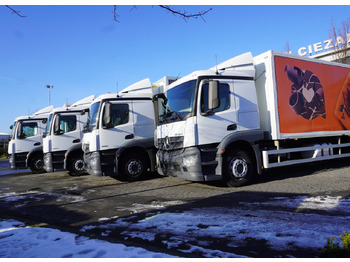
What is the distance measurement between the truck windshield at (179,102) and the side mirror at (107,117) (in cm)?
185

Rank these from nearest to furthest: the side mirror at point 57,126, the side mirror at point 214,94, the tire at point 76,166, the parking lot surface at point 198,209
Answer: the parking lot surface at point 198,209 < the side mirror at point 214,94 < the tire at point 76,166 < the side mirror at point 57,126

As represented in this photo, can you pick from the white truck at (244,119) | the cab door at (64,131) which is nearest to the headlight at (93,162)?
the white truck at (244,119)

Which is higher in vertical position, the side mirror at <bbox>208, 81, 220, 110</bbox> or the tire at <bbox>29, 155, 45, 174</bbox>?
the side mirror at <bbox>208, 81, 220, 110</bbox>

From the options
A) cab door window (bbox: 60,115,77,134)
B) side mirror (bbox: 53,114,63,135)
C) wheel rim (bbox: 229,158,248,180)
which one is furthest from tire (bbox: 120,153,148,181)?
side mirror (bbox: 53,114,63,135)

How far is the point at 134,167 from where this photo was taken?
29.3 feet

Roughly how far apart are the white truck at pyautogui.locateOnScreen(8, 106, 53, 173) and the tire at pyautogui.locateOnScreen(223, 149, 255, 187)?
10021 millimetres

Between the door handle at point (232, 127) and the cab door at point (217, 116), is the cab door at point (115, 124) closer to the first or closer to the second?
the cab door at point (217, 116)

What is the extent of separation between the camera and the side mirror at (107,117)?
8.44 meters

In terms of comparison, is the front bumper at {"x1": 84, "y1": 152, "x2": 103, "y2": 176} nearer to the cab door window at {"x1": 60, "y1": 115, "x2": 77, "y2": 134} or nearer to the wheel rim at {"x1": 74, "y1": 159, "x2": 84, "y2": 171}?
the wheel rim at {"x1": 74, "y1": 159, "x2": 84, "y2": 171}

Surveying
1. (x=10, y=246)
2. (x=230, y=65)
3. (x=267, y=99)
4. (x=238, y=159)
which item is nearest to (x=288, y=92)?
(x=267, y=99)

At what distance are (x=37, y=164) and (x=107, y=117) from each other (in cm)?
707

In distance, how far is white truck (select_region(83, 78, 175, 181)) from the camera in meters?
8.57

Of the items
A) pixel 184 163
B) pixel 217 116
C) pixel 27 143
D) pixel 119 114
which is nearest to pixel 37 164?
pixel 27 143

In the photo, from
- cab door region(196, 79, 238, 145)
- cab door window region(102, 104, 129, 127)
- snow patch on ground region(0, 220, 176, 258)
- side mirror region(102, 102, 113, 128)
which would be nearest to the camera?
snow patch on ground region(0, 220, 176, 258)
